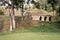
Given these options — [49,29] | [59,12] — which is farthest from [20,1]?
[59,12]

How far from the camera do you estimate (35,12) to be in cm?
5388

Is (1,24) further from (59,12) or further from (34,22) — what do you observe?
(59,12)

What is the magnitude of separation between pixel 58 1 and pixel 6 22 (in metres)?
9.21

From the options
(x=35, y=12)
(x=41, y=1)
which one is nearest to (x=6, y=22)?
(x=41, y=1)

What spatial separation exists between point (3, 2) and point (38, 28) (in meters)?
6.46

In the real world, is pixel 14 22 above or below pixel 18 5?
below

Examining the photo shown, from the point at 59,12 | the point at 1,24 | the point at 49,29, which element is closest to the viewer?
the point at 49,29

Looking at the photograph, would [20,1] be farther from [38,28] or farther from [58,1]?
[58,1]

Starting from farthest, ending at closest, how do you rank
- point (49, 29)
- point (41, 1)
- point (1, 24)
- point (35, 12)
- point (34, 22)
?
point (35, 12) → point (41, 1) → point (34, 22) → point (1, 24) → point (49, 29)

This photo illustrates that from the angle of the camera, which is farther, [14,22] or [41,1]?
[41,1]

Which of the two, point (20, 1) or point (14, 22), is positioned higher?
point (20, 1)

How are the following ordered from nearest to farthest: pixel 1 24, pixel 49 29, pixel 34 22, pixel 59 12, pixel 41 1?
pixel 49 29
pixel 1 24
pixel 34 22
pixel 41 1
pixel 59 12

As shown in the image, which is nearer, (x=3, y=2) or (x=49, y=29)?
(x=49, y=29)

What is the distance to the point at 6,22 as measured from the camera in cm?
2700
